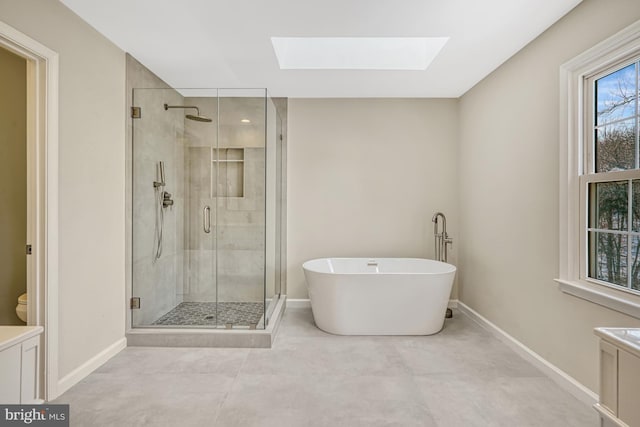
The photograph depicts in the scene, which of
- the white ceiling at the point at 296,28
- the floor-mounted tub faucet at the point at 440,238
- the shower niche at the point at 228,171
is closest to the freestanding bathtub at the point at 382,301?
the floor-mounted tub faucet at the point at 440,238

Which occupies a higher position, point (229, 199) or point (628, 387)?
point (229, 199)

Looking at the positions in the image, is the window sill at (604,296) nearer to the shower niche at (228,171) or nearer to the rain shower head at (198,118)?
the shower niche at (228,171)

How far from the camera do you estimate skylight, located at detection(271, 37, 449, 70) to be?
3258 mm

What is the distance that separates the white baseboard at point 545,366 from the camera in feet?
7.07

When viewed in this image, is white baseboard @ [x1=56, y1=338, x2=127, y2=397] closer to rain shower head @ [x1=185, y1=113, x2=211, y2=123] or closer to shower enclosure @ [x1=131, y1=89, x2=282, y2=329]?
shower enclosure @ [x1=131, y1=89, x2=282, y2=329]

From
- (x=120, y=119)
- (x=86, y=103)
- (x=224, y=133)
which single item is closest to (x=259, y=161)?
(x=224, y=133)

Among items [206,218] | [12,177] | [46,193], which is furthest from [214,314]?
[12,177]

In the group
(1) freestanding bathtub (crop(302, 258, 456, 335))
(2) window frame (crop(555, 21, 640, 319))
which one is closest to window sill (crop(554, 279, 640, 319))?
(2) window frame (crop(555, 21, 640, 319))

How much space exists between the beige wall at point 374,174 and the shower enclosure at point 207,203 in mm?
893

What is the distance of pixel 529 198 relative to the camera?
2770 mm

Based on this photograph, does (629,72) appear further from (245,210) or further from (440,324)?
(245,210)

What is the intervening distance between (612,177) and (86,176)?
3.40m

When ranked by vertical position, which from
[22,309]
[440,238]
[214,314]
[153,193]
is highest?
[153,193]

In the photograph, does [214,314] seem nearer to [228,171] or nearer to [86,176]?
[228,171]
